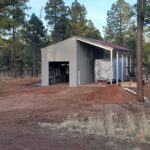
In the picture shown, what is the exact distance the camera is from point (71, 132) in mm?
13453

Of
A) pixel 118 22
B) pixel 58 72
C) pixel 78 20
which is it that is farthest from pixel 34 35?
pixel 58 72

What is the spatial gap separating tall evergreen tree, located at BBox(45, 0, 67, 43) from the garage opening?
23488mm

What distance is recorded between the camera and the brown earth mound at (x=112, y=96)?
2533 cm

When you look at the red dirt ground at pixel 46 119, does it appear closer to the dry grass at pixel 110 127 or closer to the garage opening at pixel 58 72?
the dry grass at pixel 110 127

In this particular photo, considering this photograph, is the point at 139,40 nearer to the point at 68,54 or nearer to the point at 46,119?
the point at 46,119

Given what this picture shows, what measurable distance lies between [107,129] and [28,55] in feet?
186

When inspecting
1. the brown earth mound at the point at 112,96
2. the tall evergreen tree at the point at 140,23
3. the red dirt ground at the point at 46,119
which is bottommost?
the red dirt ground at the point at 46,119

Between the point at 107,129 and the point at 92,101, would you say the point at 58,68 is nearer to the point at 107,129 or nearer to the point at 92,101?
the point at 92,101

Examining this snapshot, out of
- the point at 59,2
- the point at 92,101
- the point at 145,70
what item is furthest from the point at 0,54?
the point at 92,101

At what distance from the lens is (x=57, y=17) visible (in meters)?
69.5

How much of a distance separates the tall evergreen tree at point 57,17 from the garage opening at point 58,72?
23488mm

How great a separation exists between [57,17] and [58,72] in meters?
26.7

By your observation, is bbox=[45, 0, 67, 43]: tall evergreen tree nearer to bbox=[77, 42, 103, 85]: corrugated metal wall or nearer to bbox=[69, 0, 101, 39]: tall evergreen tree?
bbox=[69, 0, 101, 39]: tall evergreen tree

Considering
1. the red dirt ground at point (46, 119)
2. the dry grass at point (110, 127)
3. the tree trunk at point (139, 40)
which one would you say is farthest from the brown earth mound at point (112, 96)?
the dry grass at point (110, 127)
